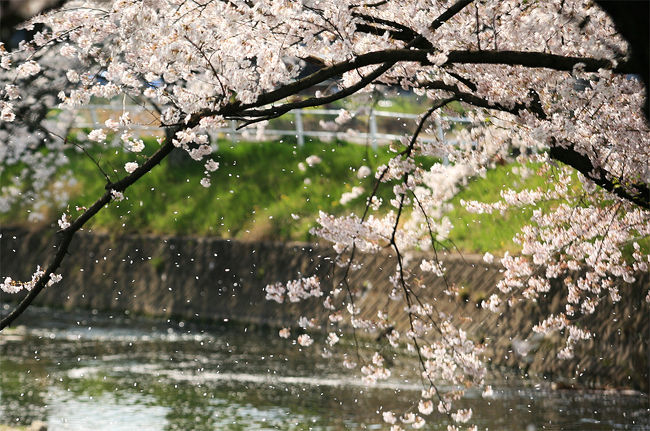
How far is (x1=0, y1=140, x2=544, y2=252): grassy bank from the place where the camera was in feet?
59.7

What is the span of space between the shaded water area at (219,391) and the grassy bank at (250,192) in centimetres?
265

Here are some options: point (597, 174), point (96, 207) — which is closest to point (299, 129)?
point (597, 174)

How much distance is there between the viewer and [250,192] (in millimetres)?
19750

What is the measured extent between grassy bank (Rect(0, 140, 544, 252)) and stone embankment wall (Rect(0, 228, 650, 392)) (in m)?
0.58

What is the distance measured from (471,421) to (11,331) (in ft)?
32.0

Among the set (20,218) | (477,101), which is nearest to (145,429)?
(477,101)

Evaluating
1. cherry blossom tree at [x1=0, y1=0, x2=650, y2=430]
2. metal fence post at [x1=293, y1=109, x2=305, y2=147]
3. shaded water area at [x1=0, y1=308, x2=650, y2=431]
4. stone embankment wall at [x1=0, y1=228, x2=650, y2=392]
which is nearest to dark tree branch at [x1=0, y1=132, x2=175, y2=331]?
cherry blossom tree at [x1=0, y1=0, x2=650, y2=430]

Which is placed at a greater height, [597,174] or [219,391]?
[597,174]

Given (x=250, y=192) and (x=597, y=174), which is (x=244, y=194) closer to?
(x=250, y=192)

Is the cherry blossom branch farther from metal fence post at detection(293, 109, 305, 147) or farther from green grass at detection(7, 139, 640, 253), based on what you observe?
metal fence post at detection(293, 109, 305, 147)

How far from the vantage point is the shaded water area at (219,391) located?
1131 centimetres

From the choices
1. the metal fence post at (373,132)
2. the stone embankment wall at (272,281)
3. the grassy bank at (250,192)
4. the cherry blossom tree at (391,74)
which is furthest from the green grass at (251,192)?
the cherry blossom tree at (391,74)

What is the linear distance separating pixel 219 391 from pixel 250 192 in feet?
24.1

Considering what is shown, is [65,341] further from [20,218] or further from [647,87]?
[647,87]
